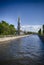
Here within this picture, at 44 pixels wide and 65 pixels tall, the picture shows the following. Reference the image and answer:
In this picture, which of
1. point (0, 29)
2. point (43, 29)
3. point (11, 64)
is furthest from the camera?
point (43, 29)

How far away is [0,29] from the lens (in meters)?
95.1

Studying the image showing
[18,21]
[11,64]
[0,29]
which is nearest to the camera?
[11,64]

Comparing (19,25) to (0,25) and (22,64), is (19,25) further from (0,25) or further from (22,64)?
(22,64)

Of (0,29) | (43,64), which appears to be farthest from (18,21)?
(43,64)

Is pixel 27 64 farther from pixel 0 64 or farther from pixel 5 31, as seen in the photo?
pixel 5 31

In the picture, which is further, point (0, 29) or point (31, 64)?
point (0, 29)

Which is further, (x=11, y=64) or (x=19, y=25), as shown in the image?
(x=19, y=25)

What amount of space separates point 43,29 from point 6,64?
9674cm

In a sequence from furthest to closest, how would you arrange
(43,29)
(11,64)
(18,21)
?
(18,21) → (43,29) → (11,64)

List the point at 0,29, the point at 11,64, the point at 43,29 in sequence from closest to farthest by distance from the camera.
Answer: the point at 11,64
the point at 0,29
the point at 43,29

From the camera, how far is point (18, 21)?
156000 mm

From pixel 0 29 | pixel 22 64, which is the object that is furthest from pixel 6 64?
pixel 0 29

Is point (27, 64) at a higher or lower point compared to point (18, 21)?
lower

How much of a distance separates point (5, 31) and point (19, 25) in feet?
190
